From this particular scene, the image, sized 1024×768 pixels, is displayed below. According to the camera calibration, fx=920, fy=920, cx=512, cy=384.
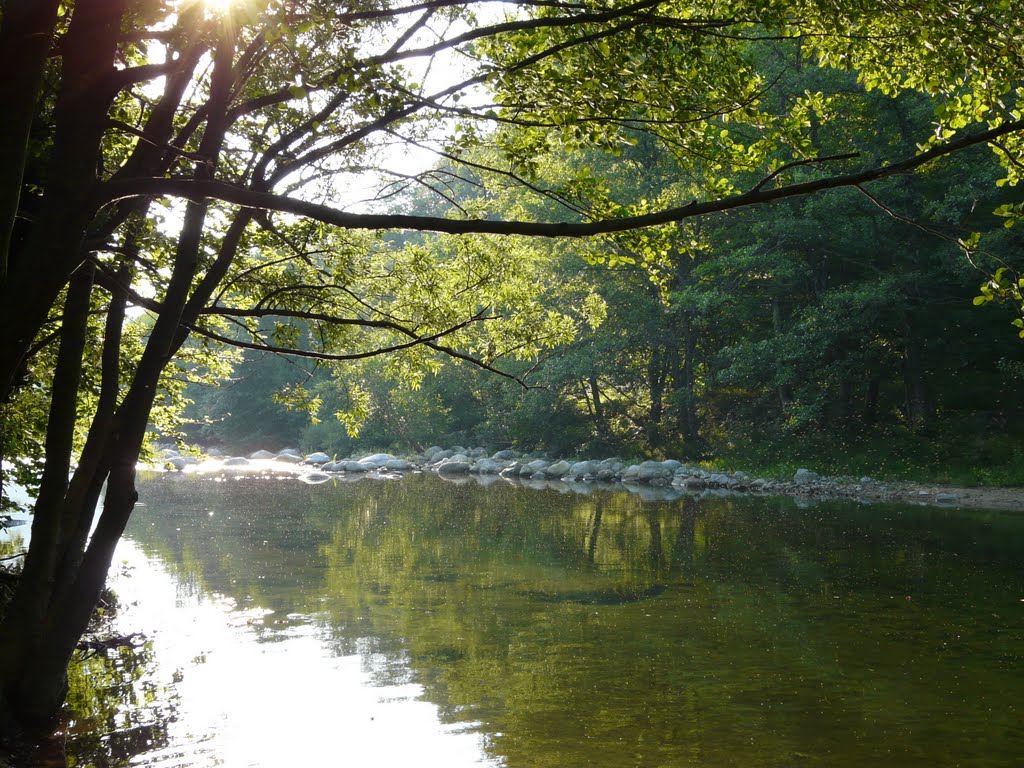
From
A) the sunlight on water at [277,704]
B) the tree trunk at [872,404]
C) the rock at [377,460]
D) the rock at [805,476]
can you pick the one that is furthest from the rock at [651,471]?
the sunlight on water at [277,704]

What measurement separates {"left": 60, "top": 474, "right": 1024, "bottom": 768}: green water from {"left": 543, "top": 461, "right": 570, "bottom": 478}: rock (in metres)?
14.9

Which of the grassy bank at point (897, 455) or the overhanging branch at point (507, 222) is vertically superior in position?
the overhanging branch at point (507, 222)

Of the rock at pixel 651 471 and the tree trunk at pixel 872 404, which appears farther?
the rock at pixel 651 471

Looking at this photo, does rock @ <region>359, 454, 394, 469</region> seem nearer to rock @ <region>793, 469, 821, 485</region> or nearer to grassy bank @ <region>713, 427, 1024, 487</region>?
grassy bank @ <region>713, 427, 1024, 487</region>

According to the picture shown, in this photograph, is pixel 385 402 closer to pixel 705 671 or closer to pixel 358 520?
pixel 358 520

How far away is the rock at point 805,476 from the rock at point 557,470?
9187 millimetres

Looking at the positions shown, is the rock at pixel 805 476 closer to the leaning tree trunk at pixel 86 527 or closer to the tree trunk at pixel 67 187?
the leaning tree trunk at pixel 86 527

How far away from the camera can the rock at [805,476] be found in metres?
25.6

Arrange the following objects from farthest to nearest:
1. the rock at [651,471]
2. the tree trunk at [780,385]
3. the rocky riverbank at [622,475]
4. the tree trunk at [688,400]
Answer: the tree trunk at [688,400]
the rock at [651,471]
the tree trunk at [780,385]
the rocky riverbank at [622,475]

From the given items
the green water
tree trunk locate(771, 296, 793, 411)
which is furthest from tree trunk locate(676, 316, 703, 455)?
the green water

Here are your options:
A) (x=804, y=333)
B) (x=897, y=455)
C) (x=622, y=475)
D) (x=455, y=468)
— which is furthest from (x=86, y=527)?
(x=455, y=468)

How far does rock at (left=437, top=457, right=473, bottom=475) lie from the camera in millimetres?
35750

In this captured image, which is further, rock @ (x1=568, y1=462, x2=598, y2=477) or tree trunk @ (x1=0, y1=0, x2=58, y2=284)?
rock @ (x1=568, y1=462, x2=598, y2=477)

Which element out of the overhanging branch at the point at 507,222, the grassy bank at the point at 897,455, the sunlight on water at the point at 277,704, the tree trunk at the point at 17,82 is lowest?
the sunlight on water at the point at 277,704
